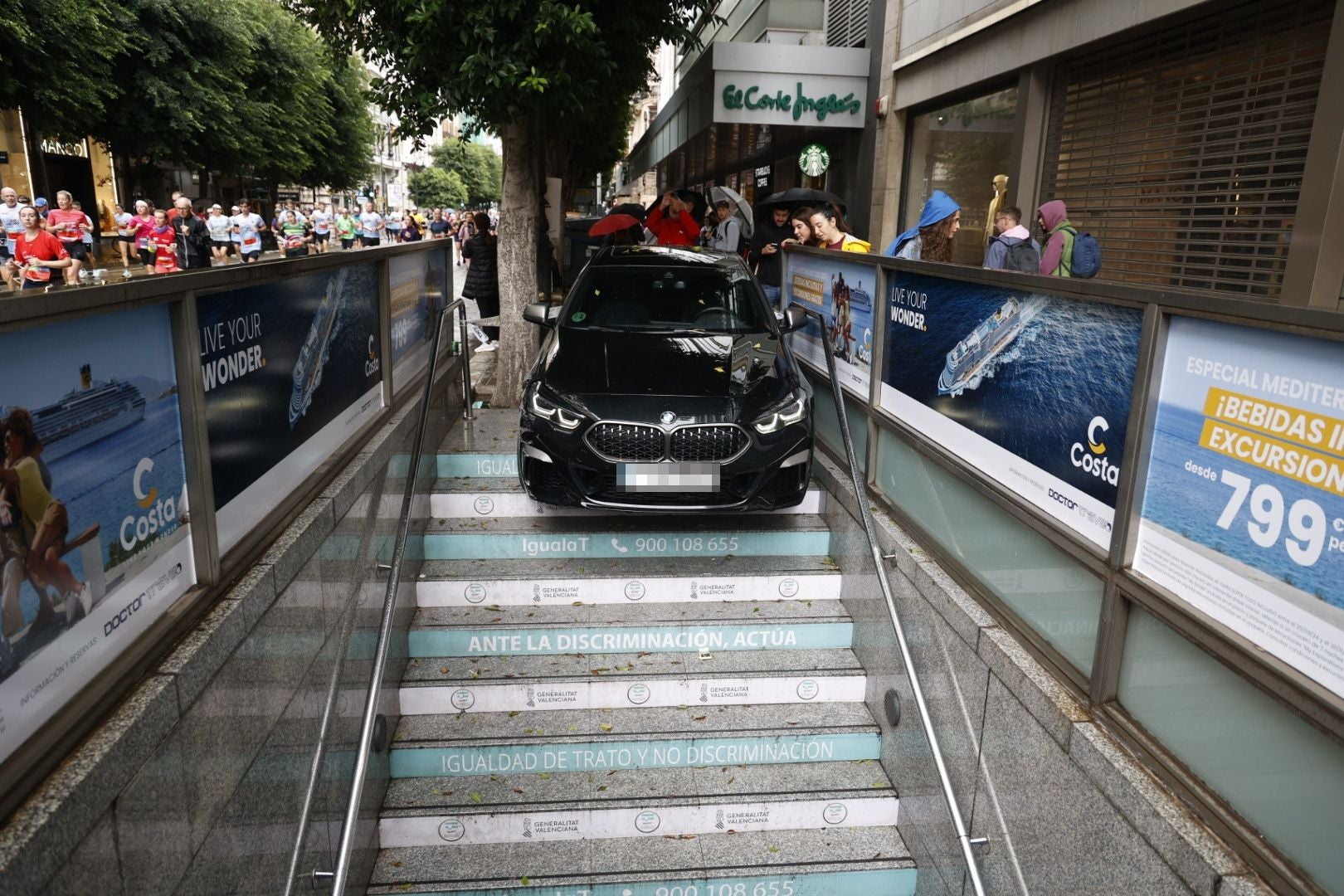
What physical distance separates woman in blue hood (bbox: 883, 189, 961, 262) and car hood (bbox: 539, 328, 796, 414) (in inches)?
54.1

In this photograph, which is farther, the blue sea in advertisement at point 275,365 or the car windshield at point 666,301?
the car windshield at point 666,301

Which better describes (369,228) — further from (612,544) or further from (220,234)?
(612,544)

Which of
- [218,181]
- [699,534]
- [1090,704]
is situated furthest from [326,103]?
[1090,704]

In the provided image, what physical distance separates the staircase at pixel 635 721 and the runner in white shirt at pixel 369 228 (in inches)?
1459

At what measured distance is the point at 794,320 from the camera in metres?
6.41

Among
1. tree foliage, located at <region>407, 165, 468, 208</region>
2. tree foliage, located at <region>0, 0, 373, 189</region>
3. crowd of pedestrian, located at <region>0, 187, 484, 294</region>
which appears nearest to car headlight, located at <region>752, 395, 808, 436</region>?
crowd of pedestrian, located at <region>0, 187, 484, 294</region>

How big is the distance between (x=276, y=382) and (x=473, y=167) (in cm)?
13219

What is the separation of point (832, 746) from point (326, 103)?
156 feet

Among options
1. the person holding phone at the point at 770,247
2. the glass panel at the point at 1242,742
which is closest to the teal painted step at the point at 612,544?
the glass panel at the point at 1242,742

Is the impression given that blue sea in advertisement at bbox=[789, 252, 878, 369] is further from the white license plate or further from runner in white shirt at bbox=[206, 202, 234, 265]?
runner in white shirt at bbox=[206, 202, 234, 265]

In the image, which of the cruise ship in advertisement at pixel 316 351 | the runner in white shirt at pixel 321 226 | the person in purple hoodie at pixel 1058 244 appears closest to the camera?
the cruise ship in advertisement at pixel 316 351

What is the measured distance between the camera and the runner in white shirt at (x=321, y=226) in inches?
1439

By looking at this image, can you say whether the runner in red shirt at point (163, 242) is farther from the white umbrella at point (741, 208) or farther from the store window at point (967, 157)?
the store window at point (967, 157)

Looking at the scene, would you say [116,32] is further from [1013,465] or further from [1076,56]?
[1013,465]
